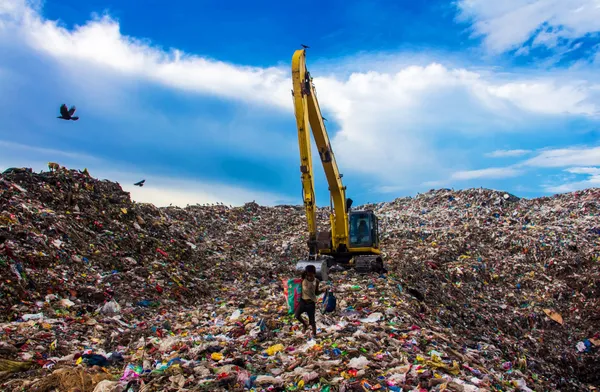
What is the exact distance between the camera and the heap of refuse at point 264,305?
20.3ft

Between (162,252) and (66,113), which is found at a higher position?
(66,113)

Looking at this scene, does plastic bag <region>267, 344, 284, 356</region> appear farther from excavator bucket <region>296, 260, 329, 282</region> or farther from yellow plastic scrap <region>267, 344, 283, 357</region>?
excavator bucket <region>296, 260, 329, 282</region>

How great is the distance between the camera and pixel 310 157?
1200cm

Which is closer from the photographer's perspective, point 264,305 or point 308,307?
point 308,307

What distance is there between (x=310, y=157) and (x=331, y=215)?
270 cm

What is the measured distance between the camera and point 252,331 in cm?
808

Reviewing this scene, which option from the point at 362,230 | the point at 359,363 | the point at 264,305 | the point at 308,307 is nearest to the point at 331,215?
the point at 362,230

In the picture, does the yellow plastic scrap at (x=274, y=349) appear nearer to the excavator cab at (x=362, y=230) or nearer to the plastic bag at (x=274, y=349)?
the plastic bag at (x=274, y=349)

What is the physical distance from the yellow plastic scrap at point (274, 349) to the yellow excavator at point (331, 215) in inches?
176

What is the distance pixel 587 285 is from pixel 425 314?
23.0ft

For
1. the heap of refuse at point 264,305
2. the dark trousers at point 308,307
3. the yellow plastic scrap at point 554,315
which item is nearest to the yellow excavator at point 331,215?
the heap of refuse at point 264,305

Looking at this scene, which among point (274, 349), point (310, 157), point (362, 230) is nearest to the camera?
point (274, 349)

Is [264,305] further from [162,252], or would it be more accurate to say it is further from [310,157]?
[162,252]

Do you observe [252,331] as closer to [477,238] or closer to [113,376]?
[113,376]
